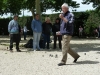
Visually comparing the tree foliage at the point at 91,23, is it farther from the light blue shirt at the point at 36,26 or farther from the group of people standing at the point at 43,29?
the light blue shirt at the point at 36,26

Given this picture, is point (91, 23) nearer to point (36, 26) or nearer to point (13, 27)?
point (36, 26)

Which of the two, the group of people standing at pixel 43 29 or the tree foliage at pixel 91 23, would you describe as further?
the tree foliage at pixel 91 23

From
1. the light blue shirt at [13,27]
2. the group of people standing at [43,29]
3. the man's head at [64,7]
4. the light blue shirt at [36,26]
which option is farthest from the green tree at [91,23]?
the man's head at [64,7]

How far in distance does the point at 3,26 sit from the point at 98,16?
A: 54.9ft

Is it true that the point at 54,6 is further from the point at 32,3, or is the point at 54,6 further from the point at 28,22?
the point at 28,22

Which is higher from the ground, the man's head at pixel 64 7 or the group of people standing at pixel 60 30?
the man's head at pixel 64 7

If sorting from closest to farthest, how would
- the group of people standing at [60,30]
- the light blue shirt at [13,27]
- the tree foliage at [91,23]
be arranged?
the group of people standing at [60,30]
the light blue shirt at [13,27]
the tree foliage at [91,23]

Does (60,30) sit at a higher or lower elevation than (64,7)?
lower

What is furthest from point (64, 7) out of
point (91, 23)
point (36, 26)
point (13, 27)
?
point (91, 23)

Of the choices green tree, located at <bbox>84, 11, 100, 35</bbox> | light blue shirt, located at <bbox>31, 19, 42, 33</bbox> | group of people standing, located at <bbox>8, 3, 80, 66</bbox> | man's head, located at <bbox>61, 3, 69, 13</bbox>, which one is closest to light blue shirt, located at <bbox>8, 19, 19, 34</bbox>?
group of people standing, located at <bbox>8, 3, 80, 66</bbox>

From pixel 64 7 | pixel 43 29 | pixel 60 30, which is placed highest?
pixel 64 7

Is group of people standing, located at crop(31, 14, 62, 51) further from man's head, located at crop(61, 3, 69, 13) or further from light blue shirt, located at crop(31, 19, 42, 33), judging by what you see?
man's head, located at crop(61, 3, 69, 13)

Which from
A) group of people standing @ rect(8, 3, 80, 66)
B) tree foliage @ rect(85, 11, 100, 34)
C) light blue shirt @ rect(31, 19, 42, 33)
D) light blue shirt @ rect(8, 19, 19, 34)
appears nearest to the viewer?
group of people standing @ rect(8, 3, 80, 66)

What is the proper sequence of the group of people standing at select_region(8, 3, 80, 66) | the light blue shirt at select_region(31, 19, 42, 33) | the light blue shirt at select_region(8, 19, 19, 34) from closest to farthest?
the group of people standing at select_region(8, 3, 80, 66) < the light blue shirt at select_region(8, 19, 19, 34) < the light blue shirt at select_region(31, 19, 42, 33)
